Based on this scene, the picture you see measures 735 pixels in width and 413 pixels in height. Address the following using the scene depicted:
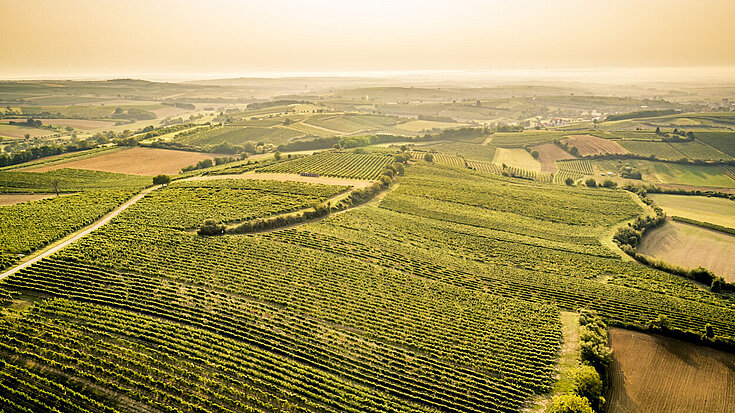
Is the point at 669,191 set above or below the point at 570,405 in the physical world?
above

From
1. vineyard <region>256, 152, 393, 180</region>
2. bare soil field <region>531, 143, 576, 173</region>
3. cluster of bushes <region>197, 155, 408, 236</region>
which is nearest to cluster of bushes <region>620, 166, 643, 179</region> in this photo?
bare soil field <region>531, 143, 576, 173</region>

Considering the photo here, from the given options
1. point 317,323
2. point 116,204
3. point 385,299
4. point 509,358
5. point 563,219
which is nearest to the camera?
point 509,358

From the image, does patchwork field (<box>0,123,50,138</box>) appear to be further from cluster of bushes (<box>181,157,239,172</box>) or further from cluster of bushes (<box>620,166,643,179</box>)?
cluster of bushes (<box>620,166,643,179</box>)

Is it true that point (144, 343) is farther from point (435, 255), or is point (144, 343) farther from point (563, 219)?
point (563, 219)

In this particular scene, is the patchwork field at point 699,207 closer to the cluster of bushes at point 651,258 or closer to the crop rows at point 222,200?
the cluster of bushes at point 651,258

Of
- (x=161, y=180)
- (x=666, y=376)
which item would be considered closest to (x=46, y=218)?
(x=161, y=180)

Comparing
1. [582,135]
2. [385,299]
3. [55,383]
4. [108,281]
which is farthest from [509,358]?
[582,135]

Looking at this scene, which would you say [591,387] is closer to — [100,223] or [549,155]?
[100,223]
